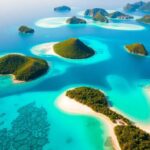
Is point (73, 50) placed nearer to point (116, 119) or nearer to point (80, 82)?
point (80, 82)

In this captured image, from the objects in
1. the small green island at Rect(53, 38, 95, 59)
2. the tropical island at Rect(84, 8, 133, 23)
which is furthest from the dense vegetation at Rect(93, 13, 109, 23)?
the small green island at Rect(53, 38, 95, 59)

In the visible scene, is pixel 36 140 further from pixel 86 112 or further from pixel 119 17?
pixel 119 17

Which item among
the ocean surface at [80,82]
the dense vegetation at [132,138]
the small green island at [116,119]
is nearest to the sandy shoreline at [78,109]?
the small green island at [116,119]

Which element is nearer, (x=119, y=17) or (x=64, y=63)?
(x=64, y=63)

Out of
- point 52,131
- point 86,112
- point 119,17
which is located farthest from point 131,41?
point 52,131

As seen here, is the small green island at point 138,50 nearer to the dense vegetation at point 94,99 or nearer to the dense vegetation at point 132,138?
the dense vegetation at point 94,99

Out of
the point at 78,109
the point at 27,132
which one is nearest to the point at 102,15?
the point at 78,109

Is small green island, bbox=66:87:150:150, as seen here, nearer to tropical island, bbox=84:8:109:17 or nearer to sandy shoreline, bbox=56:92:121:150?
sandy shoreline, bbox=56:92:121:150
